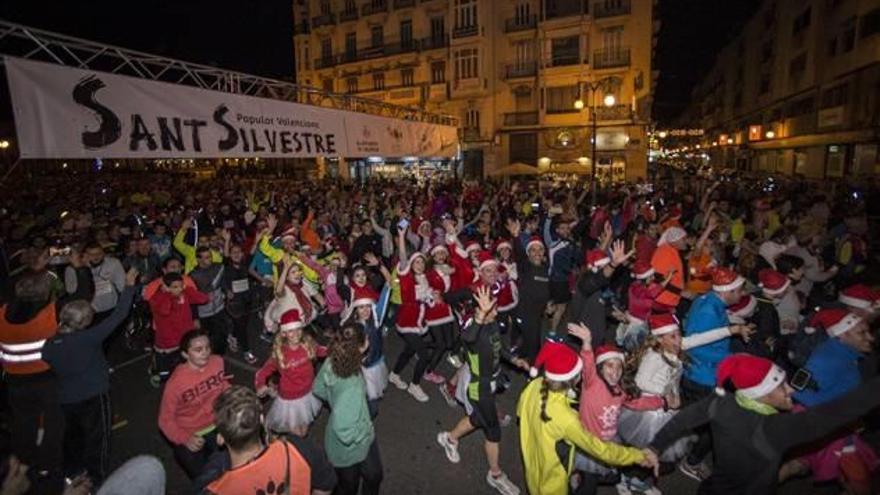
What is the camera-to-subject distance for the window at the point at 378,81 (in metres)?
37.7

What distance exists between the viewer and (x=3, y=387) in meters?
5.05

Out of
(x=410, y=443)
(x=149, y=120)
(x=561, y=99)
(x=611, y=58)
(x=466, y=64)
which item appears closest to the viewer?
(x=410, y=443)

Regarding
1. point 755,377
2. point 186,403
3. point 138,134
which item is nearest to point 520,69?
point 138,134

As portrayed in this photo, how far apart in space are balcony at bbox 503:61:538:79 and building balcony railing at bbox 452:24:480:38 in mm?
3231

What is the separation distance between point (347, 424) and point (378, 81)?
38.1 m

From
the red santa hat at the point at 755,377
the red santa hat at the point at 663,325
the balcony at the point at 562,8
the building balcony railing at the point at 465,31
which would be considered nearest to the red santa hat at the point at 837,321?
the red santa hat at the point at 663,325

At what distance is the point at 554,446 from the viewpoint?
10.3ft

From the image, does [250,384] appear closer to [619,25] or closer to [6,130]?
[619,25]

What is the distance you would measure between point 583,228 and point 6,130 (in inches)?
2167

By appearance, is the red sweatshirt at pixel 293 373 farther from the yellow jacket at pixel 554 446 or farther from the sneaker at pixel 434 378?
the sneaker at pixel 434 378

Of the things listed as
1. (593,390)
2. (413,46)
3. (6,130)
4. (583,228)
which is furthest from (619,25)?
(6,130)

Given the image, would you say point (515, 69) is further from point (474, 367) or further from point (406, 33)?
point (474, 367)

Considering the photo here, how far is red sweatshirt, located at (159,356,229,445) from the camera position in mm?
3463

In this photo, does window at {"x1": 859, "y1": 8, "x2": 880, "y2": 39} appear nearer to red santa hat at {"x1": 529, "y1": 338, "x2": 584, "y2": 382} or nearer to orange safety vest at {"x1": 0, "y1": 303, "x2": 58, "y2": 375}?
red santa hat at {"x1": 529, "y1": 338, "x2": 584, "y2": 382}
